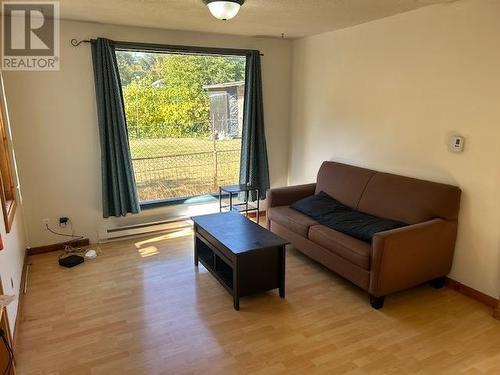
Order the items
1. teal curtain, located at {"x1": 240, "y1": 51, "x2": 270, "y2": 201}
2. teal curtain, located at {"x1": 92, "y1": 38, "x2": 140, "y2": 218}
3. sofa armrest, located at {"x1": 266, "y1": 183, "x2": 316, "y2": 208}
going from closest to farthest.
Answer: teal curtain, located at {"x1": 92, "y1": 38, "x2": 140, "y2": 218} < sofa armrest, located at {"x1": 266, "y1": 183, "x2": 316, "y2": 208} < teal curtain, located at {"x1": 240, "y1": 51, "x2": 270, "y2": 201}

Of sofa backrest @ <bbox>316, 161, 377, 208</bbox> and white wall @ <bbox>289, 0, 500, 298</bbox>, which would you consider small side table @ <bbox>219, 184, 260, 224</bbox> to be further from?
white wall @ <bbox>289, 0, 500, 298</bbox>

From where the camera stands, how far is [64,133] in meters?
3.72

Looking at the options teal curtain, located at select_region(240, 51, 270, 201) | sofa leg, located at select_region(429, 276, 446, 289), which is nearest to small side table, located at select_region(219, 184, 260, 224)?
teal curtain, located at select_region(240, 51, 270, 201)

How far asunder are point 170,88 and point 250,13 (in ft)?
4.83

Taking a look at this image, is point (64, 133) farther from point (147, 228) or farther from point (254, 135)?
point (254, 135)

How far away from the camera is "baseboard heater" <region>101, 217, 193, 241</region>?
13.4 feet

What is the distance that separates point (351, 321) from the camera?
2645mm

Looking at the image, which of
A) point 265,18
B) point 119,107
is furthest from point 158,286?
point 265,18

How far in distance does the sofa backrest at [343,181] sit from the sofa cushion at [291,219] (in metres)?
0.49

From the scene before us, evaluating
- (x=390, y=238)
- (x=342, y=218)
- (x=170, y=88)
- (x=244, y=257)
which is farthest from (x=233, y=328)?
(x=170, y=88)

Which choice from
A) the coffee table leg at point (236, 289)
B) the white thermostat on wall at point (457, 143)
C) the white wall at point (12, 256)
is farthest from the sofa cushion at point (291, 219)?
the white wall at point (12, 256)

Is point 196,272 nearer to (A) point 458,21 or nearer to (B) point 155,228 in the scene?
(B) point 155,228

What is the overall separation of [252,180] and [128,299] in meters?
2.31

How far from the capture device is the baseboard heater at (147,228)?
4.07 metres
